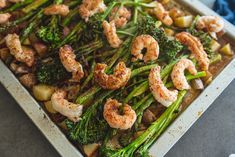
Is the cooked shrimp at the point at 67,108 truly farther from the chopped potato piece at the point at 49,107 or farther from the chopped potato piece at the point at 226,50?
the chopped potato piece at the point at 226,50

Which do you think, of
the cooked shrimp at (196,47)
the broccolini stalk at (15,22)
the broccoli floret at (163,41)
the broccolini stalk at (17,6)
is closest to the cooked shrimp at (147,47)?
the broccoli floret at (163,41)

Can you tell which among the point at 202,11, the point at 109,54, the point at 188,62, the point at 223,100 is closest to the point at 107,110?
the point at 109,54

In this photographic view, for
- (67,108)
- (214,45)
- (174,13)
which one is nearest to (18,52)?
(67,108)

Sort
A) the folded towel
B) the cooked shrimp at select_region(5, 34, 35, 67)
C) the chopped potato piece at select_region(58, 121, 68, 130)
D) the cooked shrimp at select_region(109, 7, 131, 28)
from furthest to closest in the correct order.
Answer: the folded towel
the cooked shrimp at select_region(109, 7, 131, 28)
the cooked shrimp at select_region(5, 34, 35, 67)
the chopped potato piece at select_region(58, 121, 68, 130)

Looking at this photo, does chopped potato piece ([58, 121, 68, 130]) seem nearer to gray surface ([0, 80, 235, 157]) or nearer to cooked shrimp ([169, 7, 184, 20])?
gray surface ([0, 80, 235, 157])

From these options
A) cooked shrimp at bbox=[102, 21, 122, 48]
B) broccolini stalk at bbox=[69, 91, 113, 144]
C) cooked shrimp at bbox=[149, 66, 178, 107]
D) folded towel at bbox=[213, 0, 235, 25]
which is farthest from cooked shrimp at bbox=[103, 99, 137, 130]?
folded towel at bbox=[213, 0, 235, 25]

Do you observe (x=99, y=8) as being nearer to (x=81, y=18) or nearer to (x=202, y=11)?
(x=81, y=18)
